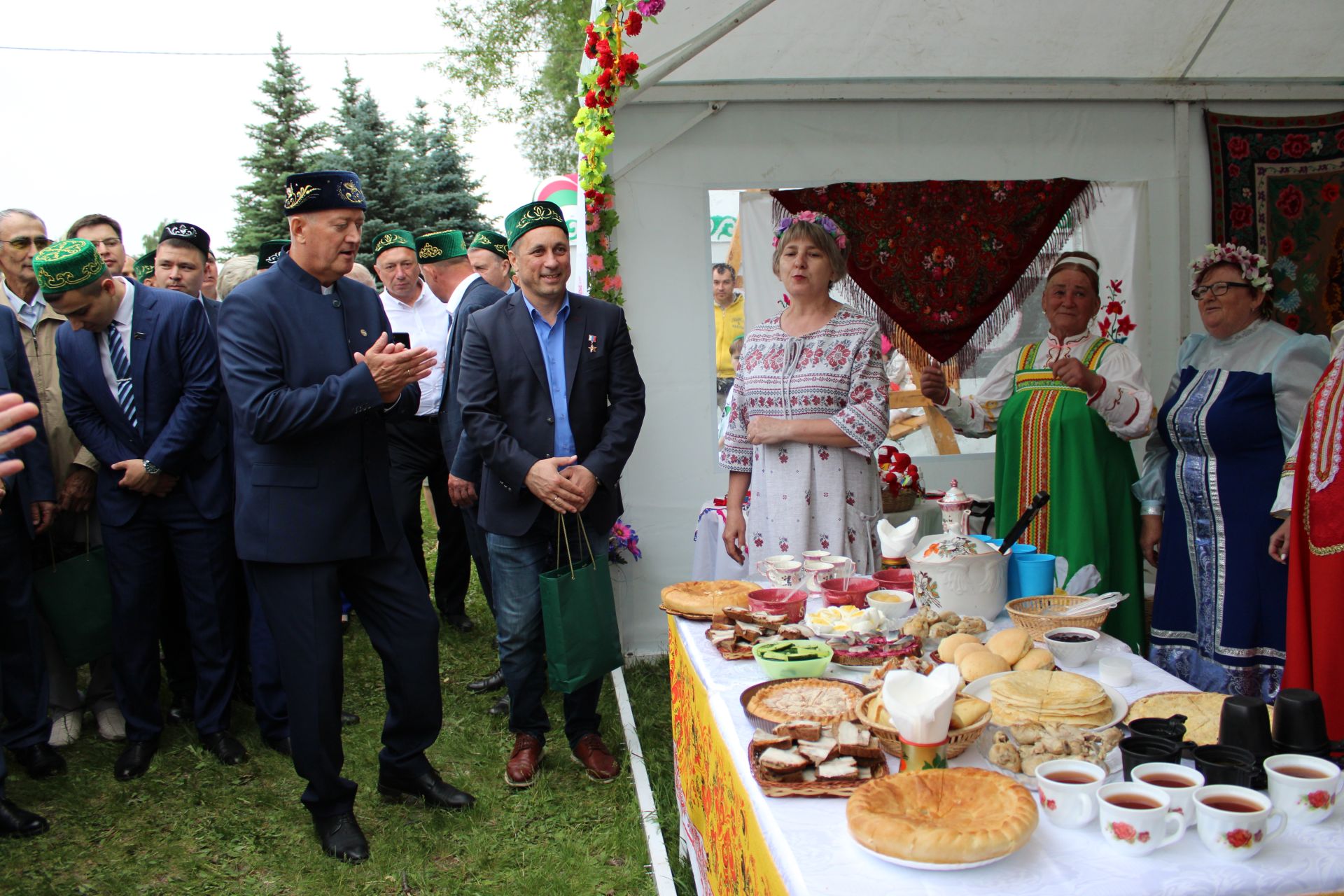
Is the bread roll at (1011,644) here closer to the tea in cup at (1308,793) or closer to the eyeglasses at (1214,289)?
the tea in cup at (1308,793)

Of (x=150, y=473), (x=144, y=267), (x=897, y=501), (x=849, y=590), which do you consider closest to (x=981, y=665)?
(x=849, y=590)

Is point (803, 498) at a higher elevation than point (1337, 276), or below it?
below

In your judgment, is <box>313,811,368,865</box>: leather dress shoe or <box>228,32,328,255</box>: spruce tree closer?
<box>313,811,368,865</box>: leather dress shoe

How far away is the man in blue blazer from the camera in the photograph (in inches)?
137

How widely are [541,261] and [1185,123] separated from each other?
141 inches

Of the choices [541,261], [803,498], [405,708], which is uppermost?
[541,261]

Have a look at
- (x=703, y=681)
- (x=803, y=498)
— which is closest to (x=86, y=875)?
(x=703, y=681)

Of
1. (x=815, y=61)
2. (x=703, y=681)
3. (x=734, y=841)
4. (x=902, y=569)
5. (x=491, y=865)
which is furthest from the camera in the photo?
(x=815, y=61)

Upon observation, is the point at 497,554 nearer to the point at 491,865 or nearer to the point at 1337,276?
the point at 491,865

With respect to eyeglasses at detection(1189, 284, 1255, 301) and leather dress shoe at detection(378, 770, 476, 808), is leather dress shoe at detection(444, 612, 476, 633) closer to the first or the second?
leather dress shoe at detection(378, 770, 476, 808)

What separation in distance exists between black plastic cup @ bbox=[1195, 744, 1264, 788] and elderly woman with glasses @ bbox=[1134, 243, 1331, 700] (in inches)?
85.0

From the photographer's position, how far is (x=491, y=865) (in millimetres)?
2869

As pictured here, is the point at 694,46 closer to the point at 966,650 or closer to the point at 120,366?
the point at 120,366

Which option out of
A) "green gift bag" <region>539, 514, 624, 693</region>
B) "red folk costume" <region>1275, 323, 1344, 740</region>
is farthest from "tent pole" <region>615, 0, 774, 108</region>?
"red folk costume" <region>1275, 323, 1344, 740</region>
